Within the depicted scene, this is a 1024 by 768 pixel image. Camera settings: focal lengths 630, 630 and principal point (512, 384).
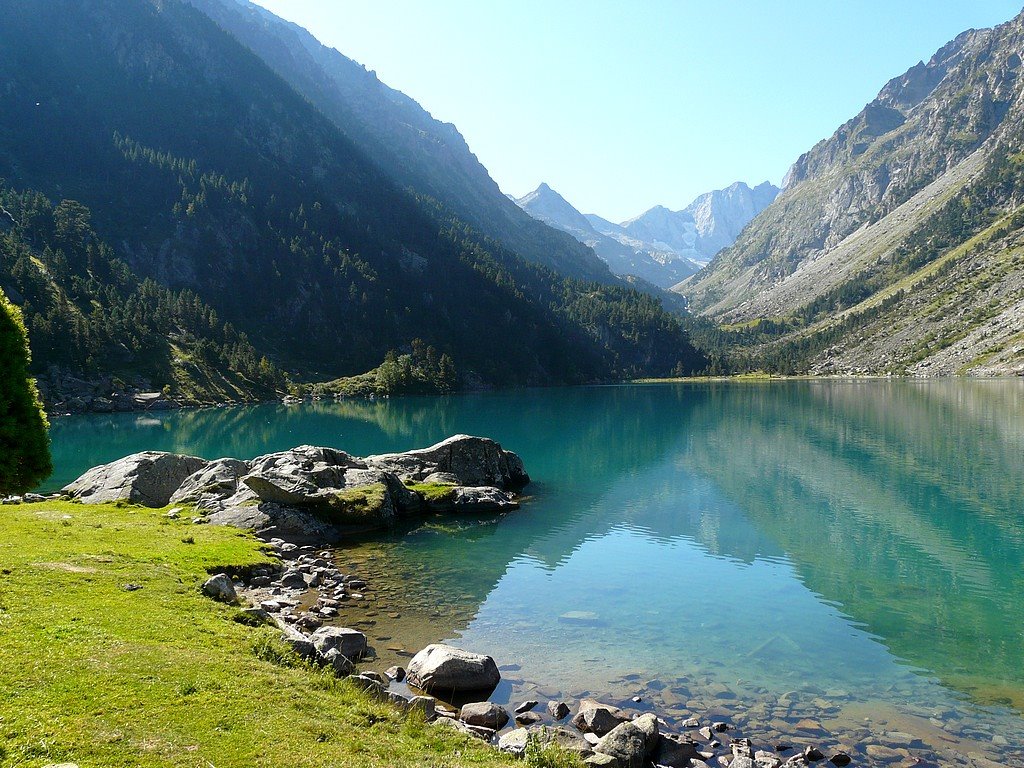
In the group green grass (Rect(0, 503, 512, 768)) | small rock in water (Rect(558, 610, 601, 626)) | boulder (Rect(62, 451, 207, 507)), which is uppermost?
green grass (Rect(0, 503, 512, 768))

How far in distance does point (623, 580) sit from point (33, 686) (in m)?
26.3

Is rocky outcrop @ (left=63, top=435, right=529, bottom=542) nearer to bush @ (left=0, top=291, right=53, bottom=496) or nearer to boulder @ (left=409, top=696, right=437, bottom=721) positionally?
bush @ (left=0, top=291, right=53, bottom=496)

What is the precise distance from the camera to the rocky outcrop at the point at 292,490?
41.2 m

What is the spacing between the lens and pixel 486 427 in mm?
111438

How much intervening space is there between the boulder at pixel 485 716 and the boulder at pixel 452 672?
1639mm

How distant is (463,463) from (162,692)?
46.2 m

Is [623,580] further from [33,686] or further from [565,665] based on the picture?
[33,686]

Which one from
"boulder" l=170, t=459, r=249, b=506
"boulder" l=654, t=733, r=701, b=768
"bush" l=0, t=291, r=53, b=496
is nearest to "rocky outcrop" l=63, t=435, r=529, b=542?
"boulder" l=170, t=459, r=249, b=506

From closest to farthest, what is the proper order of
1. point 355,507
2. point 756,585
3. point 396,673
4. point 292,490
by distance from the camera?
point 396,673 < point 756,585 < point 292,490 < point 355,507

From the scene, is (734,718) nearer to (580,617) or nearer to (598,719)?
(598,719)

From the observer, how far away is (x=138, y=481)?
4525cm

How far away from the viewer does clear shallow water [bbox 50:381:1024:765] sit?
798 inches

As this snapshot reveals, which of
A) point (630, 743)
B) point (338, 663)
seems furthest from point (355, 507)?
point (630, 743)

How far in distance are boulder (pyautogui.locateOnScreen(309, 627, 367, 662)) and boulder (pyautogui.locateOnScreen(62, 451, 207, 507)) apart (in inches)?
1119
